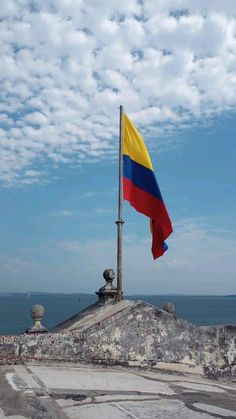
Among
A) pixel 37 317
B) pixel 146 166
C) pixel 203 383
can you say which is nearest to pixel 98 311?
pixel 37 317

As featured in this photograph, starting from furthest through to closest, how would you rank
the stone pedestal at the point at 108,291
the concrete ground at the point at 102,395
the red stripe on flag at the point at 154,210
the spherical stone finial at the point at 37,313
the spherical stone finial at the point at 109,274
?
the red stripe on flag at the point at 154,210 < the spherical stone finial at the point at 109,274 < the stone pedestal at the point at 108,291 < the spherical stone finial at the point at 37,313 < the concrete ground at the point at 102,395

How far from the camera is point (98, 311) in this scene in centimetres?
957

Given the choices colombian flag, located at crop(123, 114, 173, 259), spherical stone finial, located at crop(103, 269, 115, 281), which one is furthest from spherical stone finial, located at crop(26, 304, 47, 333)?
colombian flag, located at crop(123, 114, 173, 259)

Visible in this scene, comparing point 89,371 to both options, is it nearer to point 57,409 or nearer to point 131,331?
point 131,331

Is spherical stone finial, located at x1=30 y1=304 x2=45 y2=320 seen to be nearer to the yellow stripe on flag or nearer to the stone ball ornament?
the stone ball ornament

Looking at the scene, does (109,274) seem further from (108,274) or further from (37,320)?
(37,320)

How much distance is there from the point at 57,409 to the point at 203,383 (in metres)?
3.71

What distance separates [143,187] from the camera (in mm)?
10555

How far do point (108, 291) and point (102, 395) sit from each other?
435 centimetres

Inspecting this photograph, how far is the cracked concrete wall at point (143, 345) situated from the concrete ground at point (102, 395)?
0.32 m

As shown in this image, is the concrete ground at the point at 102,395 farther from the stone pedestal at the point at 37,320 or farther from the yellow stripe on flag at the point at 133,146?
the yellow stripe on flag at the point at 133,146

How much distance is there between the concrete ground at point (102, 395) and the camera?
4.68m

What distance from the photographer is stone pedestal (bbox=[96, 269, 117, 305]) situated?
9.79 m

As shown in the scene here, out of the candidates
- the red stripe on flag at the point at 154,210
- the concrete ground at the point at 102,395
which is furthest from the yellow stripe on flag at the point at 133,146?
the concrete ground at the point at 102,395
